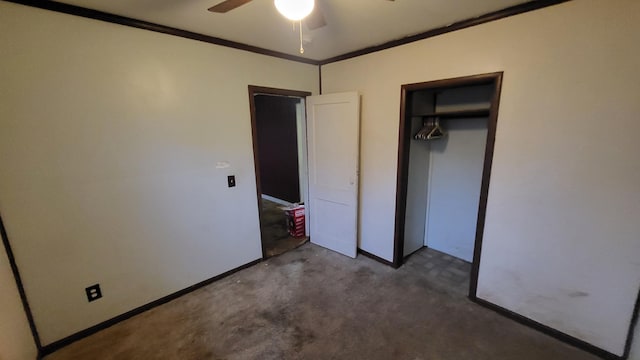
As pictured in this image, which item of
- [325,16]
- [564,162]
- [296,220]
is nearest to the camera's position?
[564,162]

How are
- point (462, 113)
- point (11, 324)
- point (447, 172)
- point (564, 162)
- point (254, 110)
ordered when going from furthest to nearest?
point (447, 172), point (254, 110), point (462, 113), point (564, 162), point (11, 324)

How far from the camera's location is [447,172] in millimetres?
3041

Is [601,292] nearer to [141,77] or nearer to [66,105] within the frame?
[141,77]

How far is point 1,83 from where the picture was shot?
1.55 meters

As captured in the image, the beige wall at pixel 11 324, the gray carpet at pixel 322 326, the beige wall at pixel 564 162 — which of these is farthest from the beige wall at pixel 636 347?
the beige wall at pixel 11 324

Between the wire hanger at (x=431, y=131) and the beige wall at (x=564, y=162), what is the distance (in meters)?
0.64

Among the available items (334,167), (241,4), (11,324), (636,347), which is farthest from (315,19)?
(636,347)

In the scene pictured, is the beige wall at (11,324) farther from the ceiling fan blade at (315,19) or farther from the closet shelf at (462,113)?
the closet shelf at (462,113)

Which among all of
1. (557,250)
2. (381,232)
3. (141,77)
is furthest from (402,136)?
(141,77)

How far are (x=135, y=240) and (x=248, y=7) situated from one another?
1992 millimetres

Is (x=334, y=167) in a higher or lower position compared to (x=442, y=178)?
higher

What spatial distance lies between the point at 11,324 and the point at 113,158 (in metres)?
1.12

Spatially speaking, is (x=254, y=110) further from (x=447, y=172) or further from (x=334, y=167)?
(x=447, y=172)

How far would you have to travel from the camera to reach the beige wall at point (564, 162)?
5.11 ft
